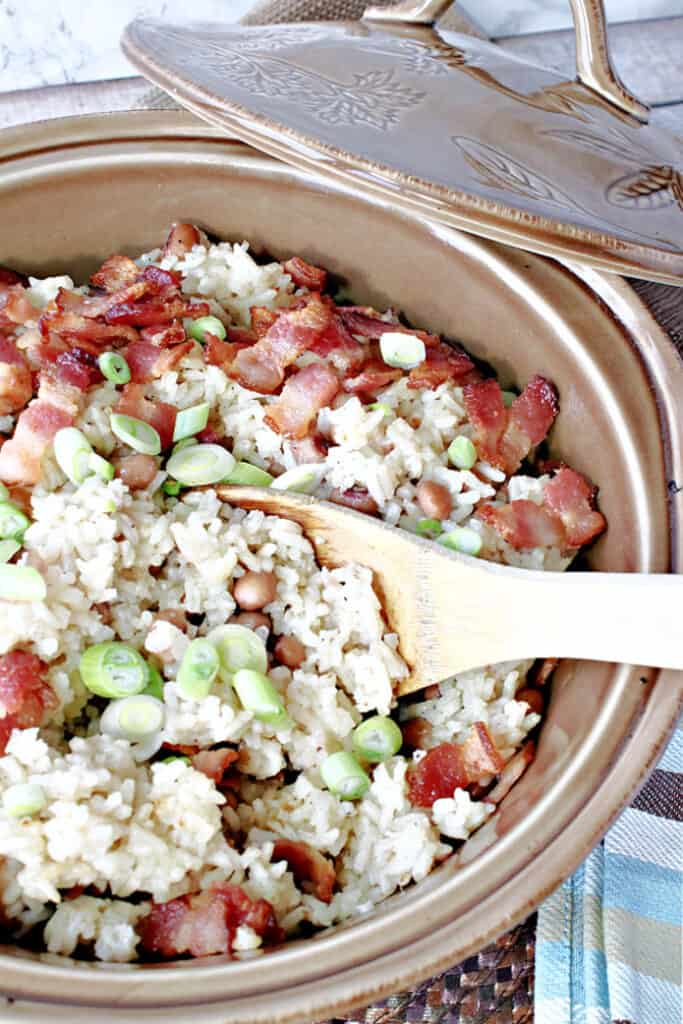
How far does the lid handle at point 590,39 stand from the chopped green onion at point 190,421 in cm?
99

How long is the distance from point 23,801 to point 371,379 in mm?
1341

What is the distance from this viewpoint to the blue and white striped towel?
7.41 feet

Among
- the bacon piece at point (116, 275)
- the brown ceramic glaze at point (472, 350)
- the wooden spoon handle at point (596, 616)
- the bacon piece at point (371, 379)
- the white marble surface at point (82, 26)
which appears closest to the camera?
the brown ceramic glaze at point (472, 350)

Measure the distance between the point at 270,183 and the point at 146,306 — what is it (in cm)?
49

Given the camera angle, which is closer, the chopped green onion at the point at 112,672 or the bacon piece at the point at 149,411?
the chopped green onion at the point at 112,672

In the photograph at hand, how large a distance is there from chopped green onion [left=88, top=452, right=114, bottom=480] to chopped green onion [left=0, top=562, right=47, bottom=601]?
33 centimetres

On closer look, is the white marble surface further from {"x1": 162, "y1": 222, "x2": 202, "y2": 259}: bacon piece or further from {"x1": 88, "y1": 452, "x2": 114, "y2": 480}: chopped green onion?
{"x1": 88, "y1": 452, "x2": 114, "y2": 480}: chopped green onion

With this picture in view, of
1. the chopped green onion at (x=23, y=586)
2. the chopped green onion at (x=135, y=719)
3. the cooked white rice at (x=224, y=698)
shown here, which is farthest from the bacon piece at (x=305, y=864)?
the chopped green onion at (x=23, y=586)

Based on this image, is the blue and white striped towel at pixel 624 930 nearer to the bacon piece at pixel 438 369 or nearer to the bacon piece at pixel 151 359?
the bacon piece at pixel 438 369

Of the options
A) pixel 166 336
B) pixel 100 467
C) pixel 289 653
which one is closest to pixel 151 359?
pixel 166 336

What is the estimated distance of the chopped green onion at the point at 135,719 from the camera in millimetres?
2051

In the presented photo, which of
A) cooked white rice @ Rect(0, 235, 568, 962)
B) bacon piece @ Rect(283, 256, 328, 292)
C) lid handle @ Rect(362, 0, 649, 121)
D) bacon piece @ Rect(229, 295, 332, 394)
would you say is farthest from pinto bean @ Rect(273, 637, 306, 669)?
lid handle @ Rect(362, 0, 649, 121)

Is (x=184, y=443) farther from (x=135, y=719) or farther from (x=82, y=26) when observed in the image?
(x=82, y=26)

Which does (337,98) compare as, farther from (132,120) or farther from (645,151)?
(132,120)
